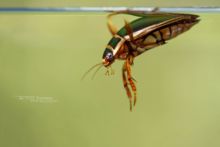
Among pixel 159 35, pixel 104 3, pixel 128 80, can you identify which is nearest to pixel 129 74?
pixel 128 80

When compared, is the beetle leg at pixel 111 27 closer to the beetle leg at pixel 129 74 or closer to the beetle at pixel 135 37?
the beetle at pixel 135 37

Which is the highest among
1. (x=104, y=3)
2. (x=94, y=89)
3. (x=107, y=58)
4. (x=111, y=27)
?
(x=104, y=3)

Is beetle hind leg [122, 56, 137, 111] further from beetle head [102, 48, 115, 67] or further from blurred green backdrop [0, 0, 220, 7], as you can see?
blurred green backdrop [0, 0, 220, 7]

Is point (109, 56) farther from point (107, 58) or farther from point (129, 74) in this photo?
point (129, 74)

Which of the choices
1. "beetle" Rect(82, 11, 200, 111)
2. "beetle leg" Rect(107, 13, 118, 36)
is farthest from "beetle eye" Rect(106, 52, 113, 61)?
"beetle leg" Rect(107, 13, 118, 36)

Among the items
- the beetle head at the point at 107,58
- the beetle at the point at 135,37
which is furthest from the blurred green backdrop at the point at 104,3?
the beetle head at the point at 107,58
